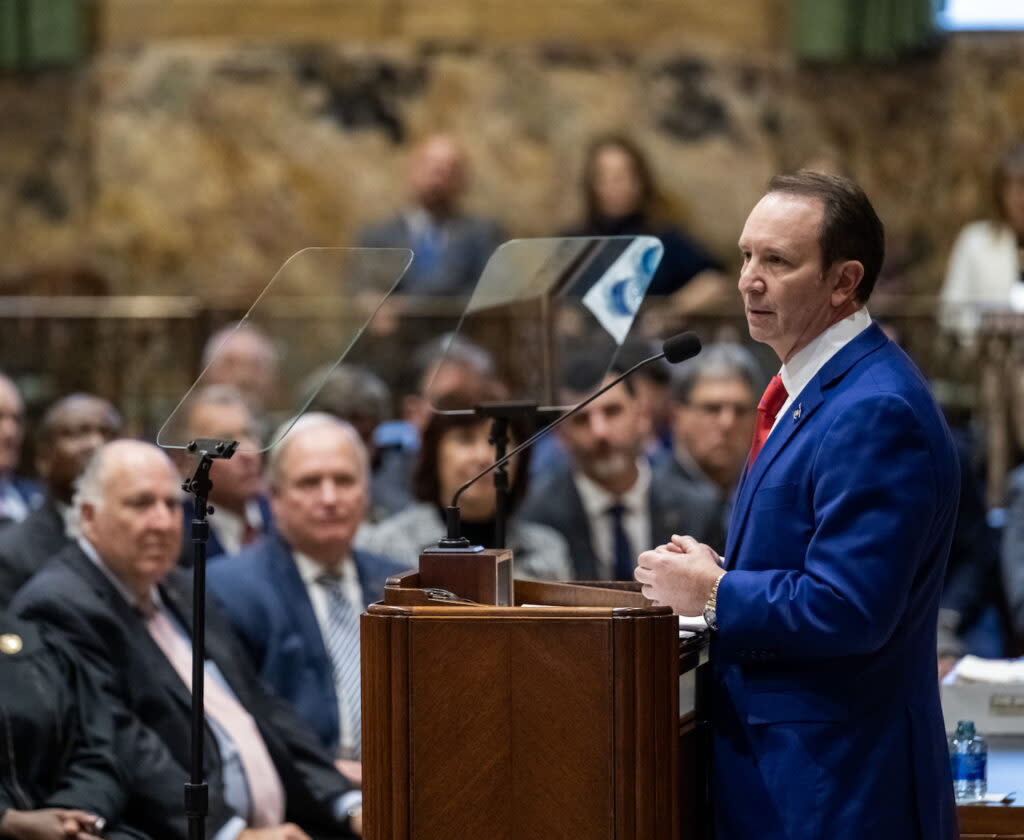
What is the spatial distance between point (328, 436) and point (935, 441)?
2781 millimetres

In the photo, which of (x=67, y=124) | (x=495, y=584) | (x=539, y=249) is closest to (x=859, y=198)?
(x=495, y=584)

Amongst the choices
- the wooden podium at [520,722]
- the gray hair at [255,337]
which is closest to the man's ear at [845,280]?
A: the wooden podium at [520,722]

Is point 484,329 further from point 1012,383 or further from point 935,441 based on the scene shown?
point 935,441

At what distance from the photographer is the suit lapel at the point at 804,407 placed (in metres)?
2.83

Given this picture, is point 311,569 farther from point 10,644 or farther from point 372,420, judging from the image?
point 372,420

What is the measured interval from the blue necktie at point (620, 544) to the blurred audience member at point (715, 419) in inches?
9.9

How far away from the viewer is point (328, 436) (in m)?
5.24

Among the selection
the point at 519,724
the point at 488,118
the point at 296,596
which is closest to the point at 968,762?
the point at 519,724

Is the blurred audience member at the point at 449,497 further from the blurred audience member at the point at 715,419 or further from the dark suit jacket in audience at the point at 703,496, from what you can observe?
the blurred audience member at the point at 715,419

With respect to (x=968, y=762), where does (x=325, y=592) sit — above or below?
above

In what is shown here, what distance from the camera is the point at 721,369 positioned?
643cm

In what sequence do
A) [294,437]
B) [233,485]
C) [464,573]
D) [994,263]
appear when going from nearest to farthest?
[464,573], [294,437], [233,485], [994,263]

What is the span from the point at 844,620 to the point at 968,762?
3.62ft

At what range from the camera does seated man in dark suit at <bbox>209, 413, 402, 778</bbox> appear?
193 inches
